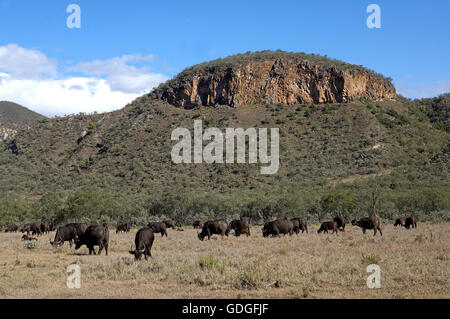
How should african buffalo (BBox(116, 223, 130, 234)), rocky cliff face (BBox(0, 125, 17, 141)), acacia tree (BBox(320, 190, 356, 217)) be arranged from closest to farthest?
african buffalo (BBox(116, 223, 130, 234)), acacia tree (BBox(320, 190, 356, 217)), rocky cliff face (BBox(0, 125, 17, 141))

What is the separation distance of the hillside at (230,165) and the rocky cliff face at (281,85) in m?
1.71

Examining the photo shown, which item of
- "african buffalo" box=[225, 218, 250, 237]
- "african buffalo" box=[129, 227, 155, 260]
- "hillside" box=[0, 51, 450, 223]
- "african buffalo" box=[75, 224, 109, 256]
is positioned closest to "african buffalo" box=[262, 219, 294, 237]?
"african buffalo" box=[225, 218, 250, 237]

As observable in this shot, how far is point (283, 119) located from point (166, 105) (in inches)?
1195

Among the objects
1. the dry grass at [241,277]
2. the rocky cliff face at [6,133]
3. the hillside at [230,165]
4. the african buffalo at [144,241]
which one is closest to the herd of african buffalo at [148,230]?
the african buffalo at [144,241]

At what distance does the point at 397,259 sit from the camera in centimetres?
1670

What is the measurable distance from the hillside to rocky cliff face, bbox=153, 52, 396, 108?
5.62 ft

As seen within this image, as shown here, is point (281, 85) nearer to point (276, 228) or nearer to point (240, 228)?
point (240, 228)

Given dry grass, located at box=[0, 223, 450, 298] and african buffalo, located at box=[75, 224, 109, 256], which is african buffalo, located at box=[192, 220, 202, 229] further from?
dry grass, located at box=[0, 223, 450, 298]

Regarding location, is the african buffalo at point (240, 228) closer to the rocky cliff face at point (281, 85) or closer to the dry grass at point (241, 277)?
the dry grass at point (241, 277)

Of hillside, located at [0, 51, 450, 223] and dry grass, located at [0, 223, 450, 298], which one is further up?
hillside, located at [0, 51, 450, 223]

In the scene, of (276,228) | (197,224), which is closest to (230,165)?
(197,224)

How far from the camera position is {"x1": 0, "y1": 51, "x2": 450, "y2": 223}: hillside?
5397 cm
